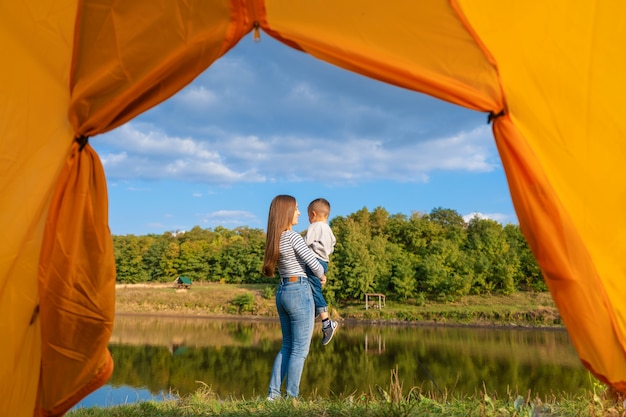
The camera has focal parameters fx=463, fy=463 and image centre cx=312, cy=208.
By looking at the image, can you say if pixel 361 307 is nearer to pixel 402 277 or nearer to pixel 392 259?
pixel 402 277

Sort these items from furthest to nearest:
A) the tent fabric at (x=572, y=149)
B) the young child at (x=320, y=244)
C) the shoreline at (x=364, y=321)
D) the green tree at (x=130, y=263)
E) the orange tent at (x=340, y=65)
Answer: the green tree at (x=130, y=263)
the shoreline at (x=364, y=321)
the young child at (x=320, y=244)
the orange tent at (x=340, y=65)
the tent fabric at (x=572, y=149)

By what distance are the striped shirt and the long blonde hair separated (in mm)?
46

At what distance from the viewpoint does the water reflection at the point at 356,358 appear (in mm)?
18000

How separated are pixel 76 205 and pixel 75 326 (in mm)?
604

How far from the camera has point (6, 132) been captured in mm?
2527

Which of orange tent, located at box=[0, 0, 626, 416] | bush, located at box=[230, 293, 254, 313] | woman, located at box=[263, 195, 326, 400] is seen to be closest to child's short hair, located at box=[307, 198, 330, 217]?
woman, located at box=[263, 195, 326, 400]

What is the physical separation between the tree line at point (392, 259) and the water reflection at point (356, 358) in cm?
445

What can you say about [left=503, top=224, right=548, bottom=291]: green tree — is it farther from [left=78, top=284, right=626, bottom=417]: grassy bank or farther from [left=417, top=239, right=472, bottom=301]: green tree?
[left=417, top=239, right=472, bottom=301]: green tree

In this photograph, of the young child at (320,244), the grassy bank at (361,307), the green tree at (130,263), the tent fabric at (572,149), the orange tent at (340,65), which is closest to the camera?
the tent fabric at (572,149)

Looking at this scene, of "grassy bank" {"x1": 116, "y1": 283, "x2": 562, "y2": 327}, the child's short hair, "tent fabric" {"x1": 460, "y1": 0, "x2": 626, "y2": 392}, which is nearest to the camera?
"tent fabric" {"x1": 460, "y1": 0, "x2": 626, "y2": 392}

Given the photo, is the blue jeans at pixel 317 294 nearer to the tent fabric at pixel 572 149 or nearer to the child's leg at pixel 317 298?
the child's leg at pixel 317 298

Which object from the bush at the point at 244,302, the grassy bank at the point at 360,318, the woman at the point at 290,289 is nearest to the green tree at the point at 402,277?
the grassy bank at the point at 360,318

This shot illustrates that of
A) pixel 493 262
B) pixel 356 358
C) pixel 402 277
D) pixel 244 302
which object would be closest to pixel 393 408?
pixel 356 358

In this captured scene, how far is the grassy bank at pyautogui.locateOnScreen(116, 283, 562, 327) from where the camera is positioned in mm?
30870
